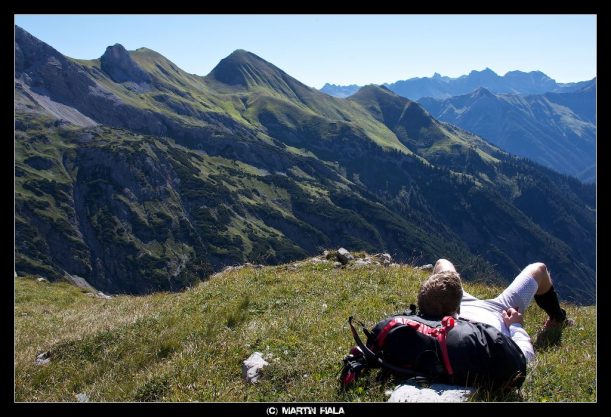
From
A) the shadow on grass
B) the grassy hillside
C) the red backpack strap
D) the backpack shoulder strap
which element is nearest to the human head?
the red backpack strap

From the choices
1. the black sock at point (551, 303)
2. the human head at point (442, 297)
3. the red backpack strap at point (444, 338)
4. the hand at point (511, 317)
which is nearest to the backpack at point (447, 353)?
the red backpack strap at point (444, 338)

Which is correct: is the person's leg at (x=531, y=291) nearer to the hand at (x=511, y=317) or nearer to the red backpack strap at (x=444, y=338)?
the hand at (x=511, y=317)

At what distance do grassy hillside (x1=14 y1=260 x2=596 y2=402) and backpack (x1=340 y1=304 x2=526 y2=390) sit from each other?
26 cm

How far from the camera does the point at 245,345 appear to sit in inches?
347

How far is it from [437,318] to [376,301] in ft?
15.9

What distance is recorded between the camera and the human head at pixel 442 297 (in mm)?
6355

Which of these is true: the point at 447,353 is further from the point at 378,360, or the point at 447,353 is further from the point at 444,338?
the point at 378,360

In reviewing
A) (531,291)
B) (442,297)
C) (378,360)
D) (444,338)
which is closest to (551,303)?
(531,291)

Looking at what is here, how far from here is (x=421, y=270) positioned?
15.4 metres

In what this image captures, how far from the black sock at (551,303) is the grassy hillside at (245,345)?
36cm

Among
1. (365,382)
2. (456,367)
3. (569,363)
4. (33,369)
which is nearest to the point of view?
(456,367)
